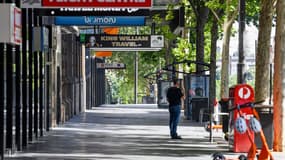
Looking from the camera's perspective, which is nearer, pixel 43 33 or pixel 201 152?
pixel 201 152

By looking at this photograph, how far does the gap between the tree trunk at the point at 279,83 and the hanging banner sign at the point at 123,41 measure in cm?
1179

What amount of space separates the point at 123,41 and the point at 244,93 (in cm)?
1375

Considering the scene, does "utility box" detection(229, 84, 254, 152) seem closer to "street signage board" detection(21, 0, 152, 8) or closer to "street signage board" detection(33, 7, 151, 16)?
"street signage board" detection(21, 0, 152, 8)

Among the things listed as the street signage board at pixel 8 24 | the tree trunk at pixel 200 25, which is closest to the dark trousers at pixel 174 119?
the street signage board at pixel 8 24

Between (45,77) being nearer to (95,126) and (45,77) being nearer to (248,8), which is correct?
(95,126)

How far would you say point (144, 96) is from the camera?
358ft

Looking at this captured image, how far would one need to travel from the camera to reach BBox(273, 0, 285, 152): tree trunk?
2002 cm

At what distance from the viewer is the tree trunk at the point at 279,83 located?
20016 millimetres

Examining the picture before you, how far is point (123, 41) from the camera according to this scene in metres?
32.6

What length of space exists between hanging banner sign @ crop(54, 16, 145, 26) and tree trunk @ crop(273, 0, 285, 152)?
6.16 metres

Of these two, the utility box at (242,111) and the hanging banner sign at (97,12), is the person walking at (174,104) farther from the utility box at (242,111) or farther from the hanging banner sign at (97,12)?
the utility box at (242,111)

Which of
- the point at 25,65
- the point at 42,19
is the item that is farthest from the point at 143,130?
the point at 25,65

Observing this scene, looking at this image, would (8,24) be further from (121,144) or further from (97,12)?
(121,144)

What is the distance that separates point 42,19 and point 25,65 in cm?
405
